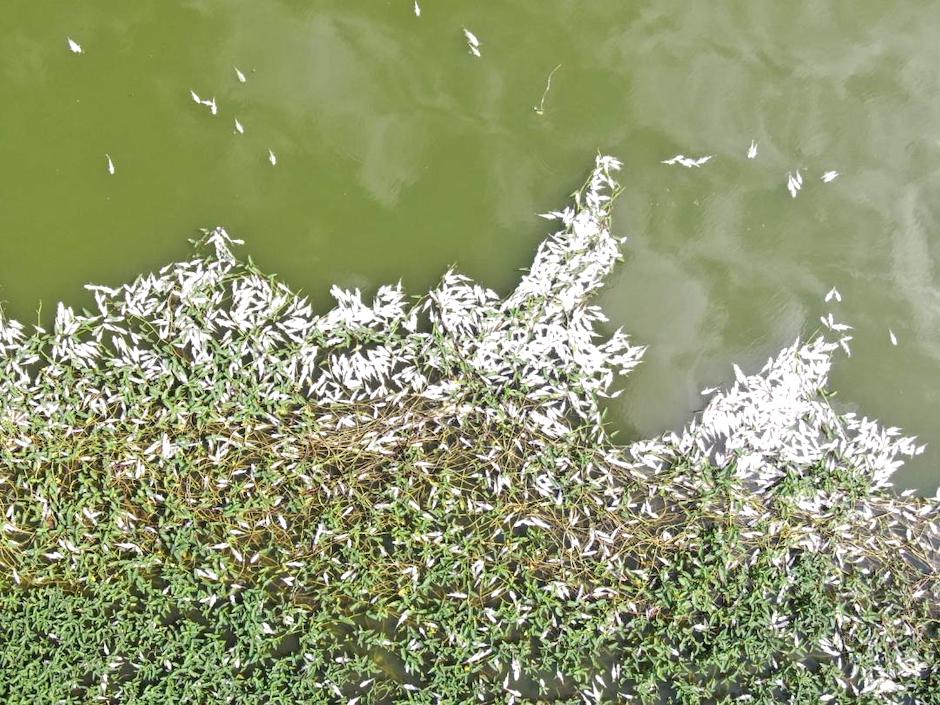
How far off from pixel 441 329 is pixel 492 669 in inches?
60.7

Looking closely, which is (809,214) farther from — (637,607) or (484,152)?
(637,607)

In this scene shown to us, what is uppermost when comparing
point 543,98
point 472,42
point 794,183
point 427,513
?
point 472,42

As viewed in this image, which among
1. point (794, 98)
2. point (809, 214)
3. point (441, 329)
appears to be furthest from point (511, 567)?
point (794, 98)

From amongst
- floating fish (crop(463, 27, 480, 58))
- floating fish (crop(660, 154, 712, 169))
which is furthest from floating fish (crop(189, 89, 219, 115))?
floating fish (crop(660, 154, 712, 169))

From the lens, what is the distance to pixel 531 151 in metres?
3.19

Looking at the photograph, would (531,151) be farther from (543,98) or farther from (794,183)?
(794,183)

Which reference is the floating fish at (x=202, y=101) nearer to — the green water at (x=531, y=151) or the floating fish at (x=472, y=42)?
the green water at (x=531, y=151)

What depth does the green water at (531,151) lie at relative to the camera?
317 centimetres

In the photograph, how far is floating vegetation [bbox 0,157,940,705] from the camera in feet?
10.1

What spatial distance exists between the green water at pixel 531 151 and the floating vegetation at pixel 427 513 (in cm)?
17

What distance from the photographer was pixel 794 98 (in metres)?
3.19

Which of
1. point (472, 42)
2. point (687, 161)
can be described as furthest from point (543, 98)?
point (687, 161)

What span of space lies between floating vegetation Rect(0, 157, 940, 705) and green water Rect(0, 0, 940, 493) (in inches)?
6.8

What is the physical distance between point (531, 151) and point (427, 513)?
1.70 meters
